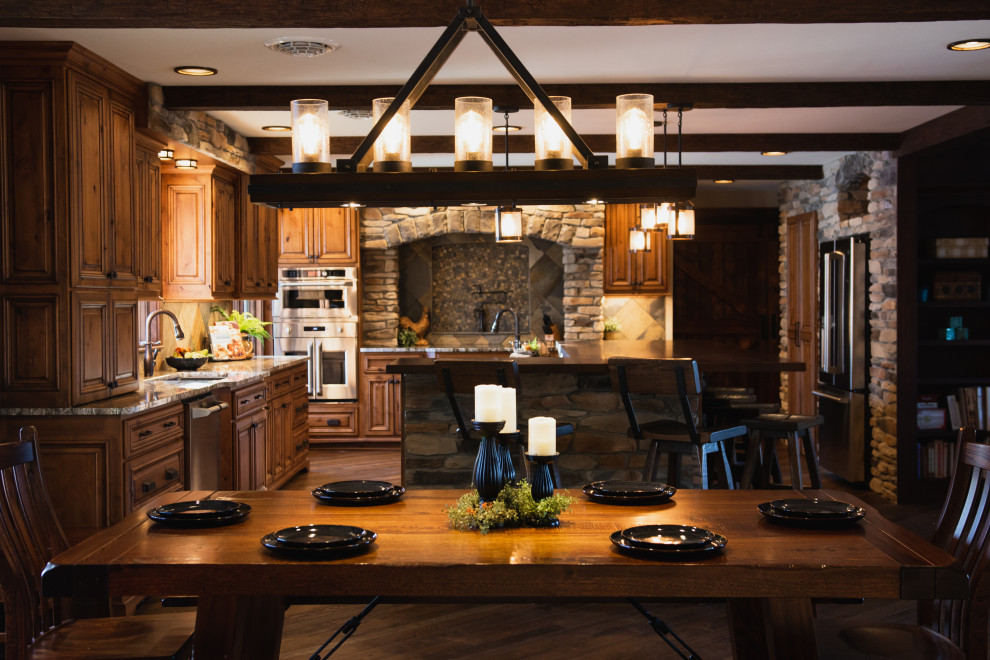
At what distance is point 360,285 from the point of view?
353 inches

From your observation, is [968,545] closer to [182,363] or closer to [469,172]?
[469,172]

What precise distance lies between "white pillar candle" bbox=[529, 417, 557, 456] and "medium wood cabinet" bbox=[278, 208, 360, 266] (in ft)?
21.0

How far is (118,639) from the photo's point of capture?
2463 mm

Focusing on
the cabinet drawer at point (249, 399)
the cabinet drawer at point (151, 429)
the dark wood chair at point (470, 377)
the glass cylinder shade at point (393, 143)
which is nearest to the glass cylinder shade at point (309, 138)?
the glass cylinder shade at point (393, 143)

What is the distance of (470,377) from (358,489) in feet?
5.72

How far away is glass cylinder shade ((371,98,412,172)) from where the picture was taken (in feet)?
9.02

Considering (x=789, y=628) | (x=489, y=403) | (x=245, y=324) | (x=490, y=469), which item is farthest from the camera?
(x=245, y=324)

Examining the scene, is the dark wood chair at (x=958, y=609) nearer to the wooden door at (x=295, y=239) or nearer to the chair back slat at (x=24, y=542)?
the chair back slat at (x=24, y=542)

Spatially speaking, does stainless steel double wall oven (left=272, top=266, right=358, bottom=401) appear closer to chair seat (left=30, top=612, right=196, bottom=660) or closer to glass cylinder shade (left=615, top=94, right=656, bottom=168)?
chair seat (left=30, top=612, right=196, bottom=660)

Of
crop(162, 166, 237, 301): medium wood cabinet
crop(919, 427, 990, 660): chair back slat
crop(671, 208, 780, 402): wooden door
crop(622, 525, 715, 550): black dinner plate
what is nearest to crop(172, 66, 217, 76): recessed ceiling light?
crop(162, 166, 237, 301): medium wood cabinet

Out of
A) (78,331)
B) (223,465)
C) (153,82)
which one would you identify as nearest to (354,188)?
(78,331)

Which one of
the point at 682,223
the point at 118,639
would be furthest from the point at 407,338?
the point at 118,639

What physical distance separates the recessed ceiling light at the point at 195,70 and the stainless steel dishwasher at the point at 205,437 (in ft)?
5.58

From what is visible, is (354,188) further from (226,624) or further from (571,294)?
(571,294)
